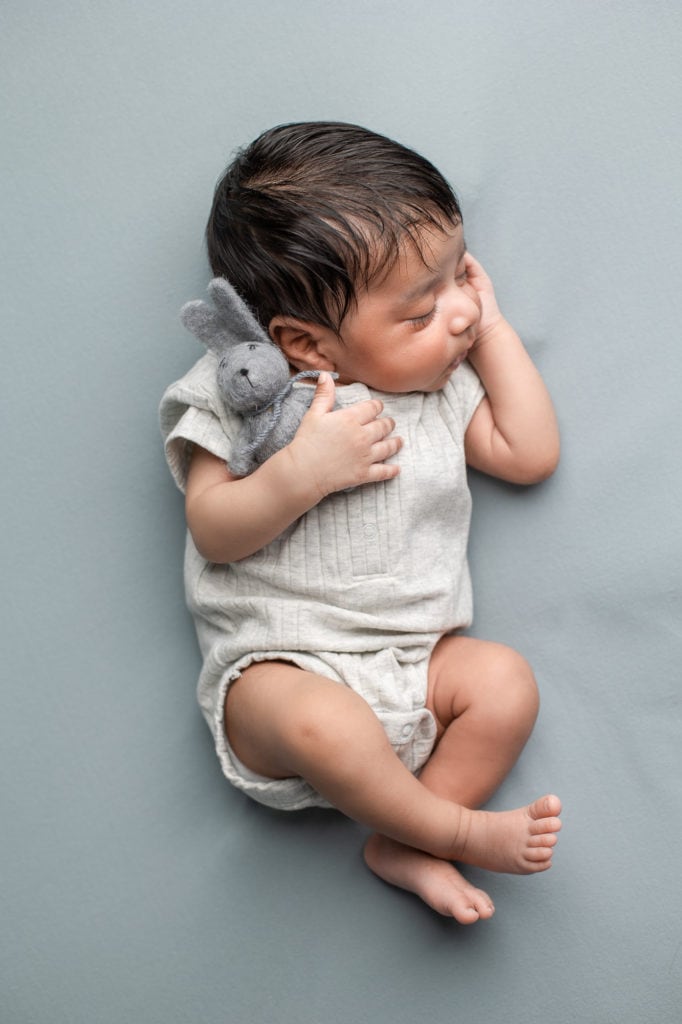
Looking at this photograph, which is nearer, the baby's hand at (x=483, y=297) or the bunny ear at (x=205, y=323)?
the bunny ear at (x=205, y=323)

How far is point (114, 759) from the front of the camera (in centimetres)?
130

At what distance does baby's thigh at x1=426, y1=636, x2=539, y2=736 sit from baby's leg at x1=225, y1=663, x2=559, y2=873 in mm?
Answer: 100

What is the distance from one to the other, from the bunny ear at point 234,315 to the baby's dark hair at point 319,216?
0.04m

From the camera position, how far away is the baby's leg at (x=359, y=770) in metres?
1.09

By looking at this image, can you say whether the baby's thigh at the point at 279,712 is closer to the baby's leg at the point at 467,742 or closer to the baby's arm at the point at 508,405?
the baby's leg at the point at 467,742

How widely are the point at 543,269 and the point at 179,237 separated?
→ 0.46 m

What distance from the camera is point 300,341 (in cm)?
117

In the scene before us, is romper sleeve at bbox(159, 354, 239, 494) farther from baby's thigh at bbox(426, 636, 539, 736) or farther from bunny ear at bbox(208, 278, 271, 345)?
baby's thigh at bbox(426, 636, 539, 736)

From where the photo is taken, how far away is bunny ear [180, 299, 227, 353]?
3.70 feet

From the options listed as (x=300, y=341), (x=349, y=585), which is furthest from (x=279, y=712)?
(x=300, y=341)

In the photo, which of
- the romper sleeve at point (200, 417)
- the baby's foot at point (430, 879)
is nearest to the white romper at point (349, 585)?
the romper sleeve at point (200, 417)

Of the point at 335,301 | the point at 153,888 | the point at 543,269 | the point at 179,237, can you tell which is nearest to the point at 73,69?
the point at 179,237

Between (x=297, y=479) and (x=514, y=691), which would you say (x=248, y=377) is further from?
(x=514, y=691)

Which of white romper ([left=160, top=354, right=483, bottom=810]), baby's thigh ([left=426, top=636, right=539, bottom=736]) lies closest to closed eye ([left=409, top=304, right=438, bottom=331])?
white romper ([left=160, top=354, right=483, bottom=810])
